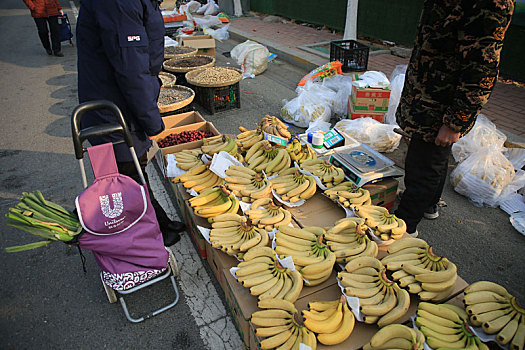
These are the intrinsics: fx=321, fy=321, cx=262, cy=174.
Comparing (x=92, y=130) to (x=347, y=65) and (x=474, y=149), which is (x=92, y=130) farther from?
(x=347, y=65)

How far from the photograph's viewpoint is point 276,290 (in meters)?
2.08

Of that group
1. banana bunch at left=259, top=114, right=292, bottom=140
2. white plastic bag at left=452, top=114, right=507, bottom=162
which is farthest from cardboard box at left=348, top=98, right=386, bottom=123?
banana bunch at left=259, top=114, right=292, bottom=140

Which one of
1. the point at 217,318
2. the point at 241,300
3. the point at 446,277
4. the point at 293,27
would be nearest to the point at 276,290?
Result: the point at 241,300

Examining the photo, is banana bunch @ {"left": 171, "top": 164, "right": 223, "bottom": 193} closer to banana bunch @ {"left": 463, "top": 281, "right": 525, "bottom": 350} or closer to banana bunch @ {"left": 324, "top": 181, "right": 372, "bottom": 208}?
banana bunch @ {"left": 324, "top": 181, "right": 372, "bottom": 208}

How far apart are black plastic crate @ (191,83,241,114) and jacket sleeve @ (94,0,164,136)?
339 cm

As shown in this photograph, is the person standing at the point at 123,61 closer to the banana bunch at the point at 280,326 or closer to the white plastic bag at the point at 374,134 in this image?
the banana bunch at the point at 280,326

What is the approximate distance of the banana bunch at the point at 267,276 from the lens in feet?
6.78

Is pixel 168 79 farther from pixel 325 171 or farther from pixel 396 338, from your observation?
pixel 396 338

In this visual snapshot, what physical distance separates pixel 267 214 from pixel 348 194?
76cm

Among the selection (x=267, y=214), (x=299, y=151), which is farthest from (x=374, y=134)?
(x=267, y=214)

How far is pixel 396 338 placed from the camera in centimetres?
179

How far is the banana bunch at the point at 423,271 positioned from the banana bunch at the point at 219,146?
197 centimetres

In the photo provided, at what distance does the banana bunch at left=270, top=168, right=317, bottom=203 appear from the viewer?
2961 mm

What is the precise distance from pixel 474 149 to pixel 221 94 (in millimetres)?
4183
